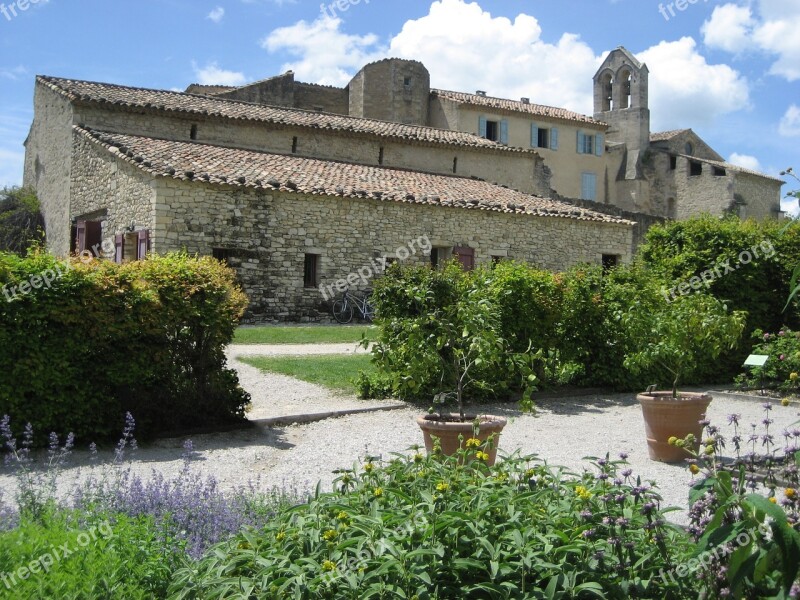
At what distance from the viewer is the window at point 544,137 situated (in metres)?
38.9

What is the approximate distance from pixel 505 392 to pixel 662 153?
1531 inches

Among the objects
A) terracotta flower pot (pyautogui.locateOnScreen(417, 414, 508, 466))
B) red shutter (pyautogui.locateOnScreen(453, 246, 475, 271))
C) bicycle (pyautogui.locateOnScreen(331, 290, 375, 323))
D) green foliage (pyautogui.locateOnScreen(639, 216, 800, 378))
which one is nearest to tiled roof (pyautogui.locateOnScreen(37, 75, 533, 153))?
red shutter (pyautogui.locateOnScreen(453, 246, 475, 271))

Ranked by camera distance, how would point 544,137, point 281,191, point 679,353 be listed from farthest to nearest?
point 544,137, point 281,191, point 679,353

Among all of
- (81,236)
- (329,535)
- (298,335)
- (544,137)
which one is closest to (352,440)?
(329,535)

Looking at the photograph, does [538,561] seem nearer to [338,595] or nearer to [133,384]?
[338,595]

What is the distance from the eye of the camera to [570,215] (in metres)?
24.2

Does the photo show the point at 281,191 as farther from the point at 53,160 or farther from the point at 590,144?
the point at 590,144

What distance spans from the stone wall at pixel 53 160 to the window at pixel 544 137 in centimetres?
2357

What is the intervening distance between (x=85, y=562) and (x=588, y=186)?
41.7 metres

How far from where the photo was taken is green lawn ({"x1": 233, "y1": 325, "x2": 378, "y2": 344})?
1552 cm

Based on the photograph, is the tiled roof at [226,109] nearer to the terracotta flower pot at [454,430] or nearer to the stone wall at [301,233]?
the stone wall at [301,233]

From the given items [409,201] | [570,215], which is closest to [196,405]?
[409,201]

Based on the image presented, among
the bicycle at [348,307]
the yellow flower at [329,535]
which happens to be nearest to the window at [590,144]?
the bicycle at [348,307]

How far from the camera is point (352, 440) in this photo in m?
7.51
